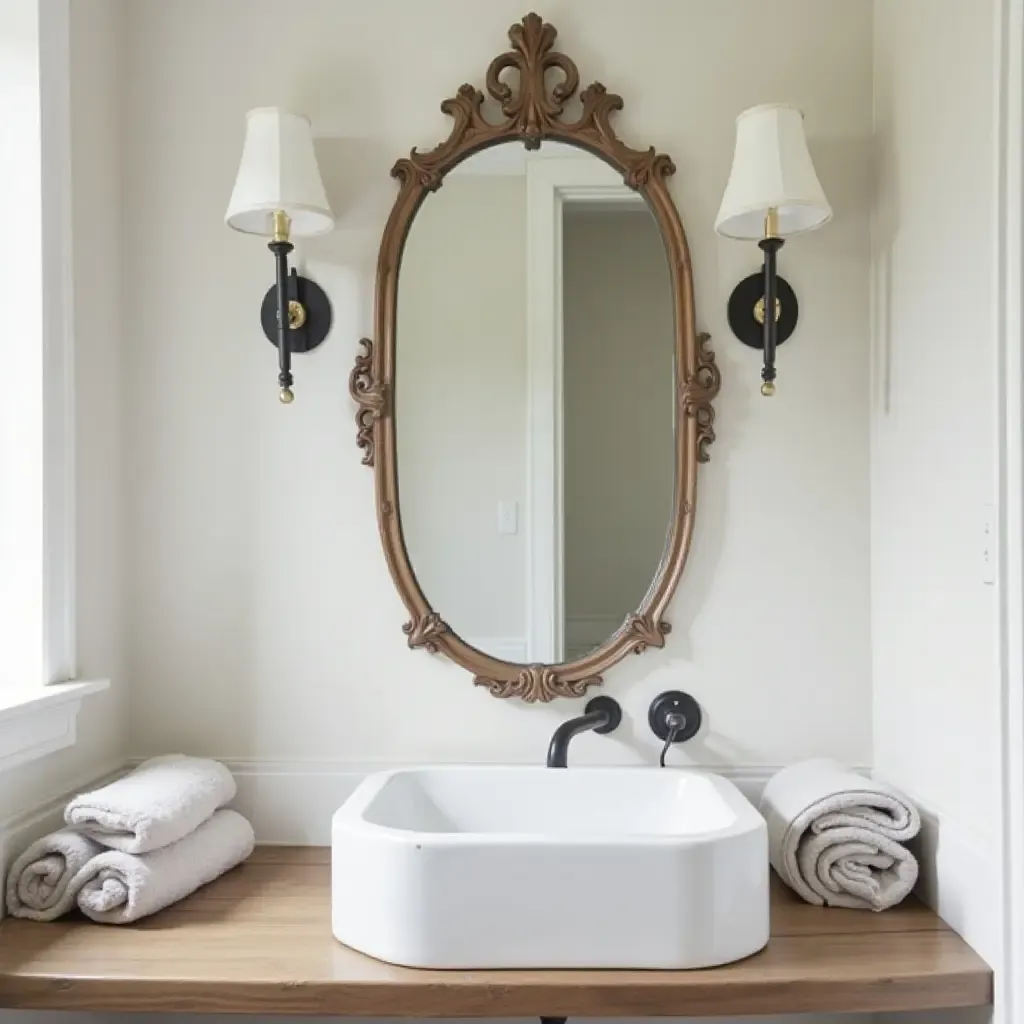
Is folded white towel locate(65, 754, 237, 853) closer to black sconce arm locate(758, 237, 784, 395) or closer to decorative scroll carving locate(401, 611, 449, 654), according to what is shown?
decorative scroll carving locate(401, 611, 449, 654)

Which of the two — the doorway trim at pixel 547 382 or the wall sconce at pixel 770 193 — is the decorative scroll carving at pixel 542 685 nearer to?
the doorway trim at pixel 547 382

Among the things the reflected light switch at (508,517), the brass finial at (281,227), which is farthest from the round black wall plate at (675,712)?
the brass finial at (281,227)

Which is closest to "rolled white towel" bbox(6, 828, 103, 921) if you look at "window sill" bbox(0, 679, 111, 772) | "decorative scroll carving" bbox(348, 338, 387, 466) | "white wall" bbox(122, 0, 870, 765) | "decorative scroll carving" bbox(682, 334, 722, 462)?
"window sill" bbox(0, 679, 111, 772)

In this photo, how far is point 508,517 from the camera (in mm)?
1607

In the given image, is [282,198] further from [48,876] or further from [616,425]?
[48,876]

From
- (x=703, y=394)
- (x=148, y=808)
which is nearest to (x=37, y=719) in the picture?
(x=148, y=808)

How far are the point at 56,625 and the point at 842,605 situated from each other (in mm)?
1205

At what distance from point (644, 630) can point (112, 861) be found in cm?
83

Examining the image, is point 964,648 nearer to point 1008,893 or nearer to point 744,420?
point 1008,893

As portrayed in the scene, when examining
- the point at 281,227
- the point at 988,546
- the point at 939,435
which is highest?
the point at 281,227

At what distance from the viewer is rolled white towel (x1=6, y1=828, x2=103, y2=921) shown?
1277mm

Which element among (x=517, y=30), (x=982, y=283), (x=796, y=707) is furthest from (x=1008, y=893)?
(x=517, y=30)

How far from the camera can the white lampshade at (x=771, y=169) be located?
144 centimetres

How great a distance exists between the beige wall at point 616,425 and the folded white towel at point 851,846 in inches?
16.5
